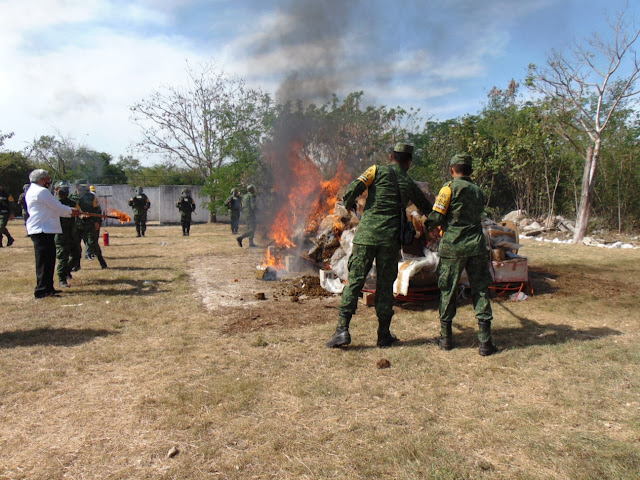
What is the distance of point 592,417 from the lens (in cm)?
292

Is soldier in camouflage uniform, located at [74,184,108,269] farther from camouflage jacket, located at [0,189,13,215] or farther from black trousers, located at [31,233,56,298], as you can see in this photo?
camouflage jacket, located at [0,189,13,215]

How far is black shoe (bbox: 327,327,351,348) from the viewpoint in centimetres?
420

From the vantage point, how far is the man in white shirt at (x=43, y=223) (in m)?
6.14

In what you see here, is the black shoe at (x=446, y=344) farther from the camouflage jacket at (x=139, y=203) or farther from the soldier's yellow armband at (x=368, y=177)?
the camouflage jacket at (x=139, y=203)

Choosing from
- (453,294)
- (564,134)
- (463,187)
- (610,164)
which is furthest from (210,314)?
(610,164)

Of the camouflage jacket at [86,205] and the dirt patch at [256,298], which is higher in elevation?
the camouflage jacket at [86,205]

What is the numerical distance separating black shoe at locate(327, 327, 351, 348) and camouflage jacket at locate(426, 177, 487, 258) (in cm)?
131

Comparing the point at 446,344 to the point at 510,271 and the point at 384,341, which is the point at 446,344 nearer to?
the point at 384,341

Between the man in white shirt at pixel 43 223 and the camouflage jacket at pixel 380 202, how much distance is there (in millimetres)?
4712

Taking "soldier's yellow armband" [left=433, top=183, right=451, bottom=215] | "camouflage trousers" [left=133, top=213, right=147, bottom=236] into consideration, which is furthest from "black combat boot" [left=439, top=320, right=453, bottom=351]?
"camouflage trousers" [left=133, top=213, right=147, bottom=236]

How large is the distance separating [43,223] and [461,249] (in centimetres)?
592

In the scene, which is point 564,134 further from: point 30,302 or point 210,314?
point 30,302

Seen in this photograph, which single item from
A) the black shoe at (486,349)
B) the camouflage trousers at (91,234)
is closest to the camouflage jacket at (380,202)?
the black shoe at (486,349)

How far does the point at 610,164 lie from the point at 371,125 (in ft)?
30.7
